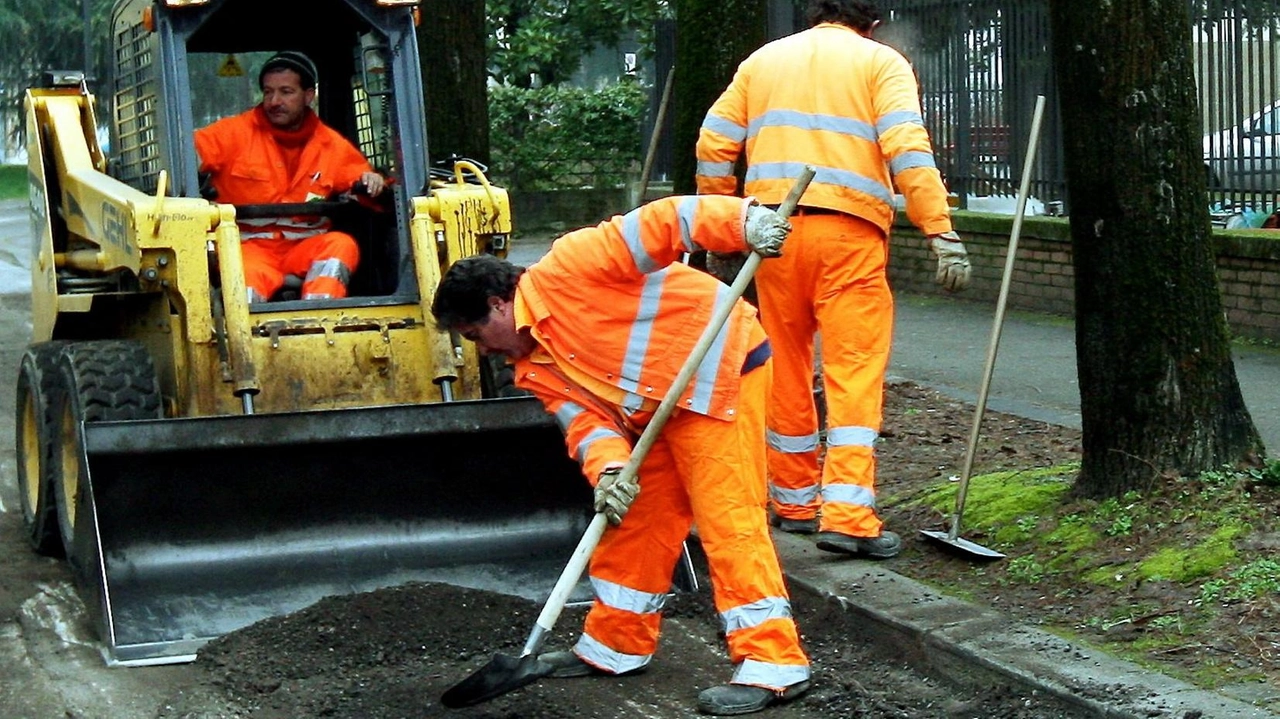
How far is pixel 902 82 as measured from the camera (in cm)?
604

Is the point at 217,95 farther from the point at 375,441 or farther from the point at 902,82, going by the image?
the point at 902,82

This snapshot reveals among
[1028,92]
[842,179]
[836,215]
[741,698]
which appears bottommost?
[741,698]

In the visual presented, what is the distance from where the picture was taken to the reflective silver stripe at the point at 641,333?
4832 mm

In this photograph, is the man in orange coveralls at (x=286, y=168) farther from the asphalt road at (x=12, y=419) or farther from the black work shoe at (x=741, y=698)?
the black work shoe at (x=741, y=698)

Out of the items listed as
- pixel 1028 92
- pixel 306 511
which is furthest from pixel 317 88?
pixel 1028 92

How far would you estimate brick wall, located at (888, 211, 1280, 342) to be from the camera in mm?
9781

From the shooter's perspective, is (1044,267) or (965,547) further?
(1044,267)

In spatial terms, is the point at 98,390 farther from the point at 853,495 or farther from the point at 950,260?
the point at 950,260

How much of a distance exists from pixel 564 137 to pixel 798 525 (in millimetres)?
14696

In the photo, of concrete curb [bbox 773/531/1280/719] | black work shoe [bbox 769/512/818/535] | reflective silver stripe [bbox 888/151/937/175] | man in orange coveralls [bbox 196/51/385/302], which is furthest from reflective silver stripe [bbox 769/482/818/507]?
man in orange coveralls [bbox 196/51/385/302]

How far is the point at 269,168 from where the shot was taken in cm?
695

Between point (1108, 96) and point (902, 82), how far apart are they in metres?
0.68

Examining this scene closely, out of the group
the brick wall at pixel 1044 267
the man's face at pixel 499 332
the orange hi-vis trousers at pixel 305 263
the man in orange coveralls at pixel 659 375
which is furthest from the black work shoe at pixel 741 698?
the brick wall at pixel 1044 267

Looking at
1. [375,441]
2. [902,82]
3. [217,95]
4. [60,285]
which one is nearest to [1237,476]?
[902,82]
